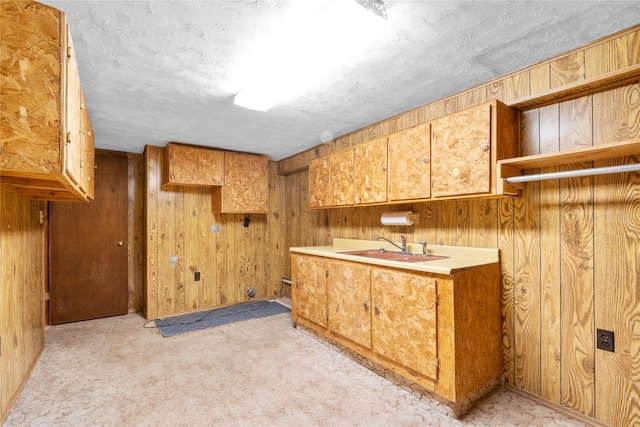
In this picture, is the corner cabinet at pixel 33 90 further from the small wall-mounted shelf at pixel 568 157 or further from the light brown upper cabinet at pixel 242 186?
the light brown upper cabinet at pixel 242 186

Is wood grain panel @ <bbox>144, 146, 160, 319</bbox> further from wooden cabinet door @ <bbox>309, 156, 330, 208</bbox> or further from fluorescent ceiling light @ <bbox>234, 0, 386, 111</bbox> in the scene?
fluorescent ceiling light @ <bbox>234, 0, 386, 111</bbox>

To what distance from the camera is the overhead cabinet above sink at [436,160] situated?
2.02 meters

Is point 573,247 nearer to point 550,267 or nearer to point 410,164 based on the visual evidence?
point 550,267

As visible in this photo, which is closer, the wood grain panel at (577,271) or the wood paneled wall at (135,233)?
the wood grain panel at (577,271)

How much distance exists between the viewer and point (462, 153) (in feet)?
7.07

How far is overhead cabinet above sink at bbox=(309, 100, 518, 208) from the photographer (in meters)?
2.02

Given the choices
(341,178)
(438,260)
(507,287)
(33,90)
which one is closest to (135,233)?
(341,178)

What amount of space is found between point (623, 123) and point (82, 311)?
5.54 m

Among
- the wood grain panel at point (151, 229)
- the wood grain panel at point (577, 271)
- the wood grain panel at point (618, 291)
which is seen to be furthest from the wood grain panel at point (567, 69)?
the wood grain panel at point (151, 229)

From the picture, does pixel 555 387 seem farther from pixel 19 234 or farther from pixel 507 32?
pixel 19 234

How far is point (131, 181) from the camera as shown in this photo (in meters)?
4.23

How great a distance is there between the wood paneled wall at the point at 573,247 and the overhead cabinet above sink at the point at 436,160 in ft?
0.78

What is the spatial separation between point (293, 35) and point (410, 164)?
1.38 m

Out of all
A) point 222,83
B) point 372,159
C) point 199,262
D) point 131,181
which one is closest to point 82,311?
point 199,262
